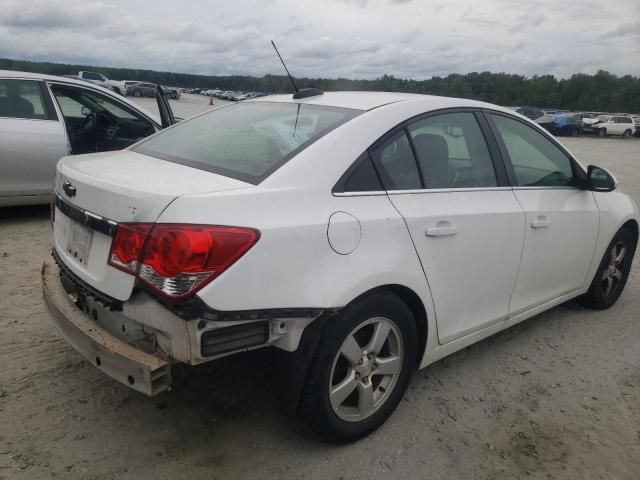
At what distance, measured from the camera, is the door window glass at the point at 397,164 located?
2.60 m

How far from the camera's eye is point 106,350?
216 centimetres

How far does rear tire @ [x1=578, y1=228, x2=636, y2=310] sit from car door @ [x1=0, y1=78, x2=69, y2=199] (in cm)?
531

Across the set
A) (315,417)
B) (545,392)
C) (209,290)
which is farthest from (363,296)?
(545,392)

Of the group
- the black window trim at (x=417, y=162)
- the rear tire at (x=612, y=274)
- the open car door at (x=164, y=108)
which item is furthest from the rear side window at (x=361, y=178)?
the open car door at (x=164, y=108)

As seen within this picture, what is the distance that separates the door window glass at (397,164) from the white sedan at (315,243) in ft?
0.03

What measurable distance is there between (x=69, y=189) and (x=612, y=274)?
4.07 m

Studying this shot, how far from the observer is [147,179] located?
2.30 metres

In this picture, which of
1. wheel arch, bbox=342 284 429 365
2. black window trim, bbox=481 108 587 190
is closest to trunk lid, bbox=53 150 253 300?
wheel arch, bbox=342 284 429 365

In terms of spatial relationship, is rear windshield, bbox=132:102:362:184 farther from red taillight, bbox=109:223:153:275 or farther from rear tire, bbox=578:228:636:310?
rear tire, bbox=578:228:636:310

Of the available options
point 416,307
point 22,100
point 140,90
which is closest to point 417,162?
point 416,307

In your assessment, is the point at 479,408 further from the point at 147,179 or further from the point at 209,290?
the point at 147,179

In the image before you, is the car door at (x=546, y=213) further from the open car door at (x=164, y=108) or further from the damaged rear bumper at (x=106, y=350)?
the open car door at (x=164, y=108)

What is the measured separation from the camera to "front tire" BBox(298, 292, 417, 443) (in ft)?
7.63

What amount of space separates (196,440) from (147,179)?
4.02 ft
